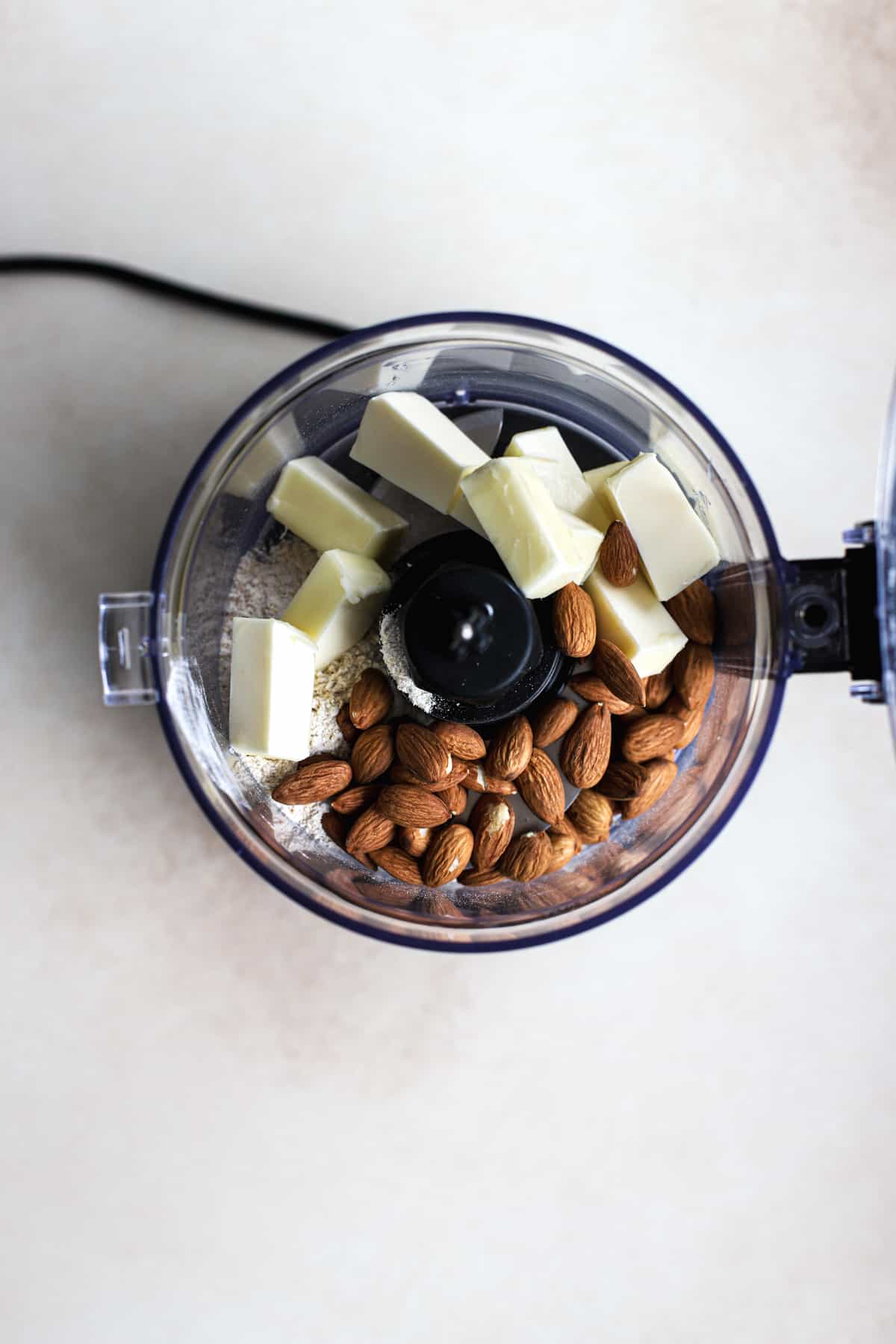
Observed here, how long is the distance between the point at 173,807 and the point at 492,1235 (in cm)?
34

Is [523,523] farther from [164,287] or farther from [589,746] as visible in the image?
[164,287]

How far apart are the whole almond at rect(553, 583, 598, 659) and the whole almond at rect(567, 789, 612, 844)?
82mm

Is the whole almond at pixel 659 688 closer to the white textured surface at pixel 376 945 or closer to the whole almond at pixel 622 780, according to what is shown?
the whole almond at pixel 622 780

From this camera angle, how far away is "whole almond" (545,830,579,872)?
0.54 m

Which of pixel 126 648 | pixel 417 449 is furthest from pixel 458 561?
pixel 126 648

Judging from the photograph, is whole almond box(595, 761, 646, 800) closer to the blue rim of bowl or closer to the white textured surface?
the blue rim of bowl

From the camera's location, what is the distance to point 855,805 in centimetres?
68

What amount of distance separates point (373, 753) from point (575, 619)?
12 cm

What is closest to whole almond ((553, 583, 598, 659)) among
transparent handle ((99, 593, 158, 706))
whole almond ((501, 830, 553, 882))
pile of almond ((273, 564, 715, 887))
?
pile of almond ((273, 564, 715, 887))

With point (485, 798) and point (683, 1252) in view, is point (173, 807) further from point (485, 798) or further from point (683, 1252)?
point (683, 1252)

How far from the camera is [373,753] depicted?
0.52 metres

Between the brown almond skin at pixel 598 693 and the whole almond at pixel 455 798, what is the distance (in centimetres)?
8

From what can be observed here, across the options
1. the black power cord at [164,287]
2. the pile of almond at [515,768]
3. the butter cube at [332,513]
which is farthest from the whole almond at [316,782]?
the black power cord at [164,287]

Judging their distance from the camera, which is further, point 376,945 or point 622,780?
point 376,945
